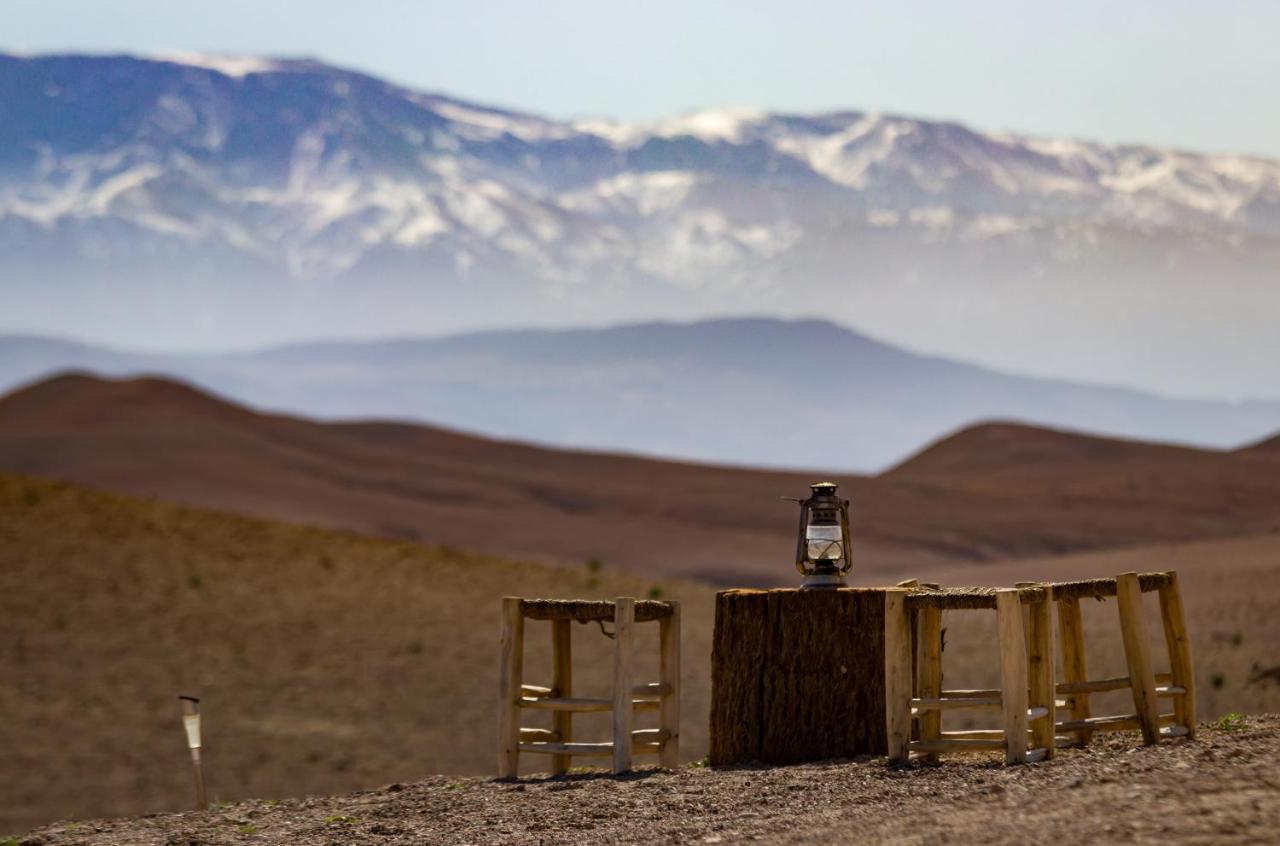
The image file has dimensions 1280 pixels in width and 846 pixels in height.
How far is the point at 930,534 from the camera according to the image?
5803cm

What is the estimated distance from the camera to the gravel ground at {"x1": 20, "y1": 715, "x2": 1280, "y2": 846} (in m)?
7.18

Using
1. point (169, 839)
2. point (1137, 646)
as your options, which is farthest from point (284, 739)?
point (1137, 646)

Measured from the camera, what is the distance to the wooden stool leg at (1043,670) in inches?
357

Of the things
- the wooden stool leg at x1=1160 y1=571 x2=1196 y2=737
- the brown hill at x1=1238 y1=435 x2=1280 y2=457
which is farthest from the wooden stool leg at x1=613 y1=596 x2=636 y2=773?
the brown hill at x1=1238 y1=435 x2=1280 y2=457

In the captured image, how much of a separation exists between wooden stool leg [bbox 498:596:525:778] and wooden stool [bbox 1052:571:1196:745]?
2683mm

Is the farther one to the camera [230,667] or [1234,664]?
[230,667]

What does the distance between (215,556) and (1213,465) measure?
47549mm

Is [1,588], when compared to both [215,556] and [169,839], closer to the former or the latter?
[215,556]

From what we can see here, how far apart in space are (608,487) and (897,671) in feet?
197

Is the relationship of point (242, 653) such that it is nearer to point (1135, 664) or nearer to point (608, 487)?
point (1135, 664)

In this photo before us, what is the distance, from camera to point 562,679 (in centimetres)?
1074

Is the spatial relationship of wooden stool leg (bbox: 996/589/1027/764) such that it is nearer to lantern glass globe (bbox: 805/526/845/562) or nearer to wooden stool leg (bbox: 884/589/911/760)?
wooden stool leg (bbox: 884/589/911/760)

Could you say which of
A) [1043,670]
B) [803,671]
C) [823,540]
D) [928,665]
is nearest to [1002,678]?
[1043,670]

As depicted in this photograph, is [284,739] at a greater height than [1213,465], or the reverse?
[1213,465]
